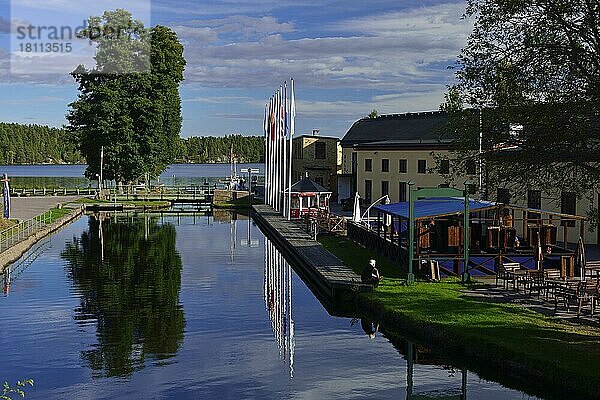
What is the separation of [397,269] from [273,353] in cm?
942

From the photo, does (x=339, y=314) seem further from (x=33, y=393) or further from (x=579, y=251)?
(x=33, y=393)

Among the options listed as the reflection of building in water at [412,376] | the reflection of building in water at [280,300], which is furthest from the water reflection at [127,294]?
the reflection of building in water at [412,376]

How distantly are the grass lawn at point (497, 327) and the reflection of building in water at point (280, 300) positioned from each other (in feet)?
8.42

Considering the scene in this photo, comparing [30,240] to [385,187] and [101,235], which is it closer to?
[101,235]

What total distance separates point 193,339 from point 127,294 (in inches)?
281

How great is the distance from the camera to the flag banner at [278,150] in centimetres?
4920

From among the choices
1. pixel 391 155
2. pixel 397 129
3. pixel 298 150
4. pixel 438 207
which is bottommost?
pixel 438 207

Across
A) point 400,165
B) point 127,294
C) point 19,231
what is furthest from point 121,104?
point 127,294

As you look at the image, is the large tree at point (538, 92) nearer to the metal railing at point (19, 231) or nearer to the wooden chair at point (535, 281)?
the wooden chair at point (535, 281)

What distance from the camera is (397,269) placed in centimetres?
2784

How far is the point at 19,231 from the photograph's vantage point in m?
39.8

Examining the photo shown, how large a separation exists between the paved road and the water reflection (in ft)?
22.2

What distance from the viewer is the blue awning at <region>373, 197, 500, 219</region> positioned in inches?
1016

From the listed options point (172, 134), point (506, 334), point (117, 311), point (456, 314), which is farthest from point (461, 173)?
point (172, 134)
